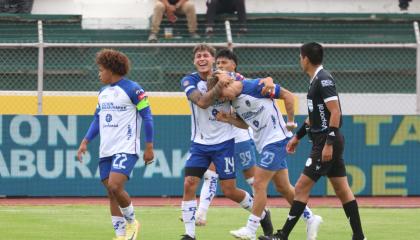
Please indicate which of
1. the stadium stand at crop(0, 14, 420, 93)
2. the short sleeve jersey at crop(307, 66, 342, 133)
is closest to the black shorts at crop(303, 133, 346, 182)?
the short sleeve jersey at crop(307, 66, 342, 133)

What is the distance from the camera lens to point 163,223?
12.9m

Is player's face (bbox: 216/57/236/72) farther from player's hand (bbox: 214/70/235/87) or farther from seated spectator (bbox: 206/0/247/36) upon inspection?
seated spectator (bbox: 206/0/247/36)

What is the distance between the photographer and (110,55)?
1057 cm

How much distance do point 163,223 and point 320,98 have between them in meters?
3.59

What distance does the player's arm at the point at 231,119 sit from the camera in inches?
421

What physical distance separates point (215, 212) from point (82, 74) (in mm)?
5440

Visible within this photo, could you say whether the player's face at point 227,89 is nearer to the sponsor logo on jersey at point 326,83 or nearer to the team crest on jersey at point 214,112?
the team crest on jersey at point 214,112

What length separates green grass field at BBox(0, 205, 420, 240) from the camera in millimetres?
11375

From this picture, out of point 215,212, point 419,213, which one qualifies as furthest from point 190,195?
point 419,213

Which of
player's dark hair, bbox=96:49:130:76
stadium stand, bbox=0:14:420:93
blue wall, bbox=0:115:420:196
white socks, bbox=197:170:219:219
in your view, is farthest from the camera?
stadium stand, bbox=0:14:420:93

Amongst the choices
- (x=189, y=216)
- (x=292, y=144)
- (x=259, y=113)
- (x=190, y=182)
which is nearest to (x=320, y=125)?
(x=292, y=144)

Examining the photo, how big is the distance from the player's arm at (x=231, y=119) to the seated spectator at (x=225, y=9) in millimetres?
9079

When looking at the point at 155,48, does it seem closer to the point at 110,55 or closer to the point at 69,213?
the point at 69,213

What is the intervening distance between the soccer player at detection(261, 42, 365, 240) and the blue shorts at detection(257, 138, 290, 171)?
1.48ft
